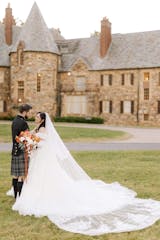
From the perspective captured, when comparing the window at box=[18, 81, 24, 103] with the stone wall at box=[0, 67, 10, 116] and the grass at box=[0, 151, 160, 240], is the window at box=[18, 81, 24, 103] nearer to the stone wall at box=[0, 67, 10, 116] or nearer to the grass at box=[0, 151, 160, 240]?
the stone wall at box=[0, 67, 10, 116]

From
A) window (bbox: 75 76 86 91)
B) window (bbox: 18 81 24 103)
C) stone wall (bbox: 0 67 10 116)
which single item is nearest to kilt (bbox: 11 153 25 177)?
window (bbox: 18 81 24 103)

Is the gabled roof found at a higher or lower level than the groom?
higher

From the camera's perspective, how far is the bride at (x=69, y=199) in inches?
329

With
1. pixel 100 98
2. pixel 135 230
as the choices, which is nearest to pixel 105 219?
pixel 135 230

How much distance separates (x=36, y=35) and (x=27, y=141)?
39175mm

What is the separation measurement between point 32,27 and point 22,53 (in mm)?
3403

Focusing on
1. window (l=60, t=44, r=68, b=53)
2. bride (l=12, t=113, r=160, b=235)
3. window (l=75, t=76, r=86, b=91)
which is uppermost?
window (l=60, t=44, r=68, b=53)

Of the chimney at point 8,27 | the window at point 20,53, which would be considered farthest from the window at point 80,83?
the chimney at point 8,27

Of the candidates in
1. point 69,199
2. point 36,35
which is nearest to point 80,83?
point 36,35

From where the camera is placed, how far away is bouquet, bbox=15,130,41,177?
945 centimetres

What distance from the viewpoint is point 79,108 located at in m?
48.2

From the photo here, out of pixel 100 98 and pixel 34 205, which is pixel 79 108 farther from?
pixel 34 205

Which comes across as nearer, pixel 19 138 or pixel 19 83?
pixel 19 138

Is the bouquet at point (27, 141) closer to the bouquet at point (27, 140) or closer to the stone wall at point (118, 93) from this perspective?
the bouquet at point (27, 140)
